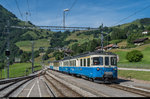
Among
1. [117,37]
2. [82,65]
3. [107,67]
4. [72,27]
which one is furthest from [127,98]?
[117,37]

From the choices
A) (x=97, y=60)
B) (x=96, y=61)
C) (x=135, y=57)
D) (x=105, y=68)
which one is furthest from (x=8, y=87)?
(x=135, y=57)

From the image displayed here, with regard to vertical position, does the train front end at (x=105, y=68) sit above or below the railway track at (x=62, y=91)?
above

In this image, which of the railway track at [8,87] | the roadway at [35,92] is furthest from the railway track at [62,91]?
the railway track at [8,87]

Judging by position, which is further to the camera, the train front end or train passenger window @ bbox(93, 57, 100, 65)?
train passenger window @ bbox(93, 57, 100, 65)

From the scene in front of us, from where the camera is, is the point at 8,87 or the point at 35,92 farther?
the point at 8,87

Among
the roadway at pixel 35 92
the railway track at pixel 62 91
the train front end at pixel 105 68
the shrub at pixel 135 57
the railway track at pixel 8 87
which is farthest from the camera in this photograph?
the shrub at pixel 135 57

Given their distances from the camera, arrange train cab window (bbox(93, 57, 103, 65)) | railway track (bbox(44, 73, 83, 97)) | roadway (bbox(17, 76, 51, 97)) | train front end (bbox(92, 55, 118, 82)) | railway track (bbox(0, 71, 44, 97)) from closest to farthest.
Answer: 1. railway track (bbox(44, 73, 83, 97))
2. roadway (bbox(17, 76, 51, 97))
3. railway track (bbox(0, 71, 44, 97))
4. train front end (bbox(92, 55, 118, 82))
5. train cab window (bbox(93, 57, 103, 65))

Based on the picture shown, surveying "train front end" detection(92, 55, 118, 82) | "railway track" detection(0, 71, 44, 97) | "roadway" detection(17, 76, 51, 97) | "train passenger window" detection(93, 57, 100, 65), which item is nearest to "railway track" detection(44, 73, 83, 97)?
"roadway" detection(17, 76, 51, 97)

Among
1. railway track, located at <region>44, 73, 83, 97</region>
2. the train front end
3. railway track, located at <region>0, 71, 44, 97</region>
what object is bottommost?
railway track, located at <region>0, 71, 44, 97</region>

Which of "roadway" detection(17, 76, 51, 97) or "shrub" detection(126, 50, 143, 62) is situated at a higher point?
"shrub" detection(126, 50, 143, 62)

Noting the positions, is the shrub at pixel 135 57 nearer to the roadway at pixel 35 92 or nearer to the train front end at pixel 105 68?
the train front end at pixel 105 68

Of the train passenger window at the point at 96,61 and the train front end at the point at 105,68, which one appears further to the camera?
the train passenger window at the point at 96,61

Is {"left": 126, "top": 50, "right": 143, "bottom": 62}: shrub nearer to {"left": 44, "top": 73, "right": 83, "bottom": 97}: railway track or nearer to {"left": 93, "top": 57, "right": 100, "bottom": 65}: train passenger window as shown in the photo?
{"left": 93, "top": 57, "right": 100, "bottom": 65}: train passenger window

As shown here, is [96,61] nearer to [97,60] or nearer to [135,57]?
[97,60]
